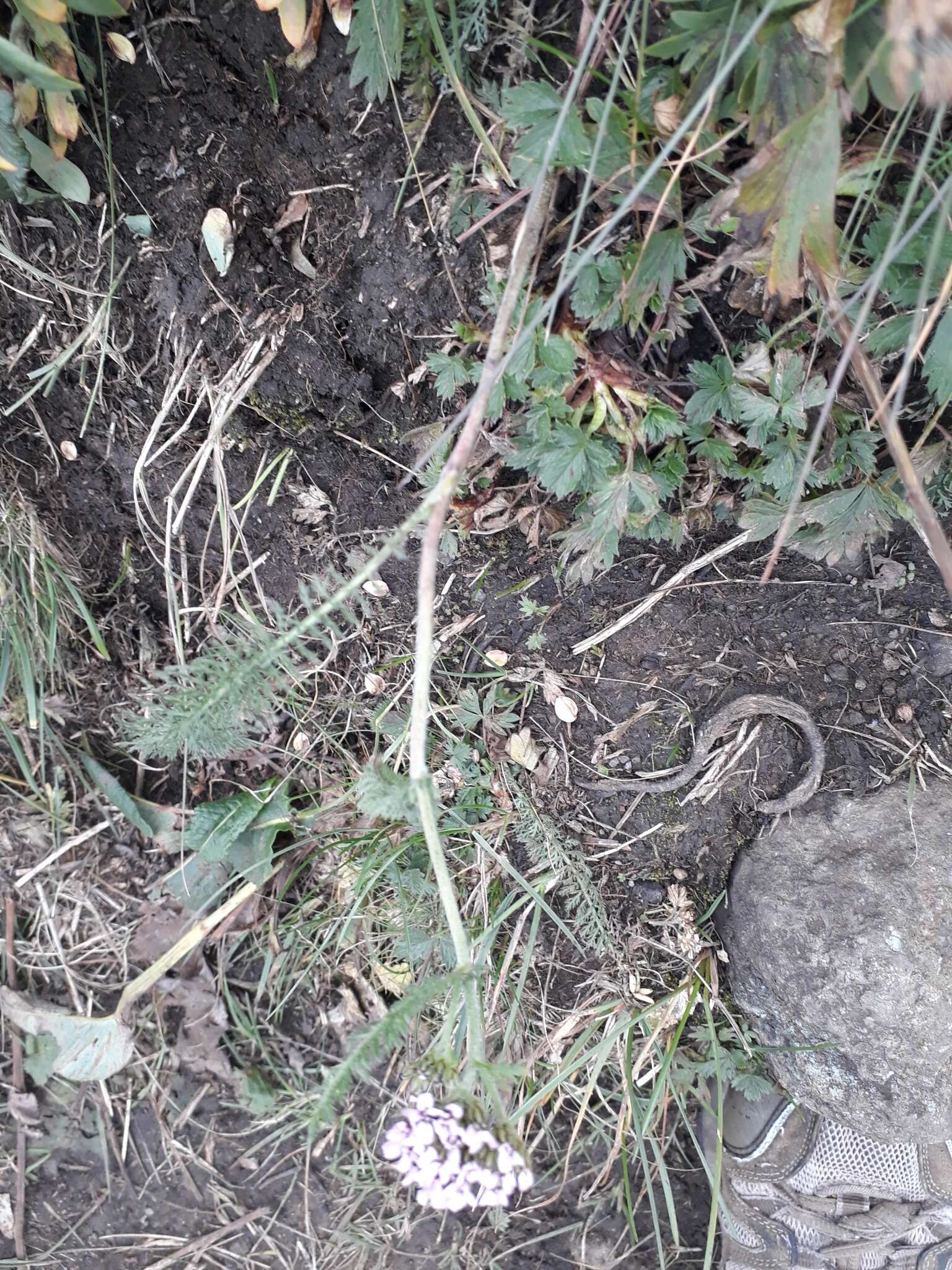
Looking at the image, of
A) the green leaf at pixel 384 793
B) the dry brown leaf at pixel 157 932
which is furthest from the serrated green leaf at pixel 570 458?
the dry brown leaf at pixel 157 932

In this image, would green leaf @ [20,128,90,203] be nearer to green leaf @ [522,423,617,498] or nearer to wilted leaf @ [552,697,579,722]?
green leaf @ [522,423,617,498]

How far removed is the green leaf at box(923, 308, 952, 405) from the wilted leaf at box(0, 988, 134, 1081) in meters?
2.53

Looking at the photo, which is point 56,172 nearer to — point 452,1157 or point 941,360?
point 941,360

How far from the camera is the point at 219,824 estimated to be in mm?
2152

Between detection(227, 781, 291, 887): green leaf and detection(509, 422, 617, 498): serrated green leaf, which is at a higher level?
detection(509, 422, 617, 498): serrated green leaf

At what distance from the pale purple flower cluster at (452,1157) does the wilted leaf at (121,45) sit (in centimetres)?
193

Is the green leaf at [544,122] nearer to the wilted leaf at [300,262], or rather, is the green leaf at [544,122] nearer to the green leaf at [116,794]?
the wilted leaf at [300,262]

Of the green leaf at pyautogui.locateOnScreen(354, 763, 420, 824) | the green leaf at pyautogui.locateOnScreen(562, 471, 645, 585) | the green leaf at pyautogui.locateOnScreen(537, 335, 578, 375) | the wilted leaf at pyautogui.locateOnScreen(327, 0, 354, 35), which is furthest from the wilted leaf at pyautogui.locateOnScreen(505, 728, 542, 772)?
the wilted leaf at pyautogui.locateOnScreen(327, 0, 354, 35)

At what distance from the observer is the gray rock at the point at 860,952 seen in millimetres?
1866

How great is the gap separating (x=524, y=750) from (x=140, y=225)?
56.6 inches

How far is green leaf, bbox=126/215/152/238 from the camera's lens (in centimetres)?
174

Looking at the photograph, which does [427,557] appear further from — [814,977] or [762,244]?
[814,977]

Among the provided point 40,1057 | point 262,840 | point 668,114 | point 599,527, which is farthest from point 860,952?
point 40,1057

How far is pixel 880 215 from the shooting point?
1386 millimetres
